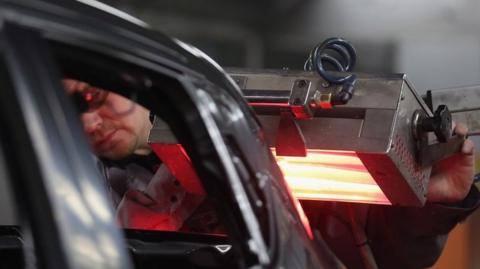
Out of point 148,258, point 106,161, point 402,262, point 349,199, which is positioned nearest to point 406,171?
point 349,199

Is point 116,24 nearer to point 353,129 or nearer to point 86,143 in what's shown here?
point 86,143

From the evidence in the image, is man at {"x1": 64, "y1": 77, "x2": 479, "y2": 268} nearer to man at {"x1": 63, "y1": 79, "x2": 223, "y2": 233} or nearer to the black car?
man at {"x1": 63, "y1": 79, "x2": 223, "y2": 233}

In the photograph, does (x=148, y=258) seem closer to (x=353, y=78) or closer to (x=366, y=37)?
(x=353, y=78)

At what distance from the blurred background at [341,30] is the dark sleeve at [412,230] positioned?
3.91 meters

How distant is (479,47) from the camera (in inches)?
313

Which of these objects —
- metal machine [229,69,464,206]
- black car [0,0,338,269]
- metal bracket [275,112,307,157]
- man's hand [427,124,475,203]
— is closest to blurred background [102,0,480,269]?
man's hand [427,124,475,203]

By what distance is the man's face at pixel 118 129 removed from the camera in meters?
3.33

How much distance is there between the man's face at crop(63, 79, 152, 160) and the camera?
10.9ft

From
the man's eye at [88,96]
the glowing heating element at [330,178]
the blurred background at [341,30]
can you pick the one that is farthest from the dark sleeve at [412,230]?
the blurred background at [341,30]

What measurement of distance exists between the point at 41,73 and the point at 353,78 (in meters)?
1.24

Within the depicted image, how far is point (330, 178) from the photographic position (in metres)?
2.76

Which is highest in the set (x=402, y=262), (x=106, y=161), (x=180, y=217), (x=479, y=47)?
(x=479, y=47)

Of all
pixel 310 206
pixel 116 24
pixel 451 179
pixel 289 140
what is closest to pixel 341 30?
pixel 451 179

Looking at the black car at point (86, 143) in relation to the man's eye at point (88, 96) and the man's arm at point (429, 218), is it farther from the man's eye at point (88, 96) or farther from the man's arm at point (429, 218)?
the man's arm at point (429, 218)
